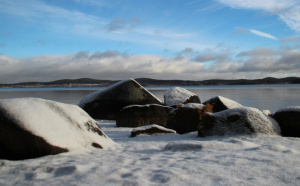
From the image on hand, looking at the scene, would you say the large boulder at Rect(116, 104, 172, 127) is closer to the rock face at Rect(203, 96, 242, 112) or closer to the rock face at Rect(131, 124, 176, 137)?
the rock face at Rect(203, 96, 242, 112)

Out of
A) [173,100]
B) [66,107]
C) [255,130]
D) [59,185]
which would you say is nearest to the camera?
[59,185]

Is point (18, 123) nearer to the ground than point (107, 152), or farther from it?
farther from it

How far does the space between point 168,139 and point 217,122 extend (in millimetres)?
1342

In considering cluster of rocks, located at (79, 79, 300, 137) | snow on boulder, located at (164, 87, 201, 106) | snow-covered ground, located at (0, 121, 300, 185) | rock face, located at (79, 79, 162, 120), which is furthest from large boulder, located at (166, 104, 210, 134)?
rock face, located at (79, 79, 162, 120)

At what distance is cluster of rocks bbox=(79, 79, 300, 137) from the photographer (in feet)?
22.9

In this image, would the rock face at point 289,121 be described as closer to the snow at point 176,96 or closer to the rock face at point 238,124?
the rock face at point 238,124

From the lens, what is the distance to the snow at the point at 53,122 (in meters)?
4.87

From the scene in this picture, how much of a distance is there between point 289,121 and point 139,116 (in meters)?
5.22

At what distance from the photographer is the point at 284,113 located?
24.2ft

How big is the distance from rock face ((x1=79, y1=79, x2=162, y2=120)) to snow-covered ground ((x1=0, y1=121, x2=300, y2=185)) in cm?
816

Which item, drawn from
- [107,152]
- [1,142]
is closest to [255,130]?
[107,152]

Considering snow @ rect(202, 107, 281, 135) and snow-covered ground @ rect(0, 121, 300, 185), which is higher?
snow @ rect(202, 107, 281, 135)

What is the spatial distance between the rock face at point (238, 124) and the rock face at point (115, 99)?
21.9ft

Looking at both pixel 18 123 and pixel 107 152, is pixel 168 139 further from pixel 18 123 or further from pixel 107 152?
pixel 18 123
